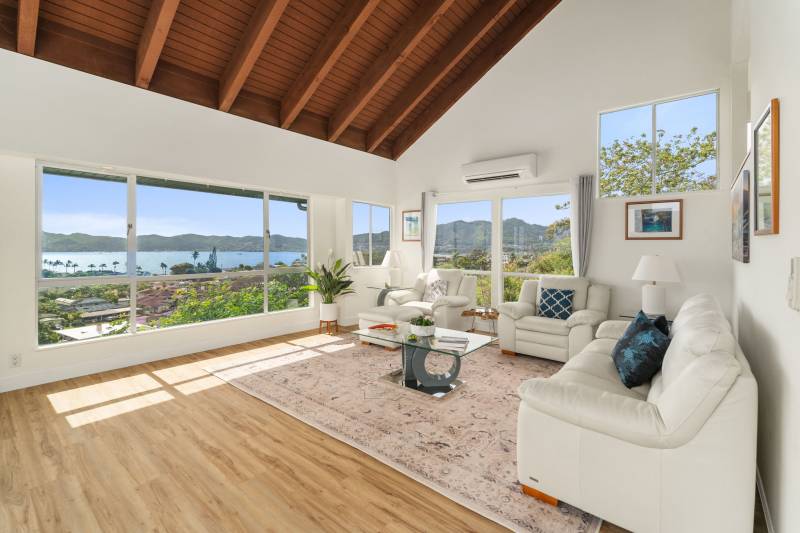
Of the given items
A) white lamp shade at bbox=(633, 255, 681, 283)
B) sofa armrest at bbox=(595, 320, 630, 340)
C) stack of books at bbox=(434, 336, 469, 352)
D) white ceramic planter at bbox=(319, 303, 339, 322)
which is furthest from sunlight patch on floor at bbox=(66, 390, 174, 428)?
white lamp shade at bbox=(633, 255, 681, 283)

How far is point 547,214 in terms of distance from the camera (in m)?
5.54

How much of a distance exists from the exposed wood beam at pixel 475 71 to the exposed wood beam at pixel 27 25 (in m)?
4.96

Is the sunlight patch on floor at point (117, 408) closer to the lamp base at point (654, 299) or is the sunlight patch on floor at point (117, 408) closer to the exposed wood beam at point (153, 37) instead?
the exposed wood beam at point (153, 37)

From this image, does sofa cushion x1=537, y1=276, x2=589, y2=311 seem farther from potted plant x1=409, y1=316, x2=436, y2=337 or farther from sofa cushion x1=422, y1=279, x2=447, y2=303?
potted plant x1=409, y1=316, x2=436, y2=337

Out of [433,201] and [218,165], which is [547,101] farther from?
[218,165]

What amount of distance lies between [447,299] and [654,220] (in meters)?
2.71

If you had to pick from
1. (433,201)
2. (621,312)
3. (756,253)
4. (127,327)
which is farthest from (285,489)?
(433,201)

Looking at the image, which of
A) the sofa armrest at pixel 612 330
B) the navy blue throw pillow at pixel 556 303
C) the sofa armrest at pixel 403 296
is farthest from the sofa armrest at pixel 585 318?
the sofa armrest at pixel 403 296

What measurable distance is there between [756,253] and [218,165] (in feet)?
17.3

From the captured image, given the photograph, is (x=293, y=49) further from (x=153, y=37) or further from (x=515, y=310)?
(x=515, y=310)

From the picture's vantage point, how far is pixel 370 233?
280 inches

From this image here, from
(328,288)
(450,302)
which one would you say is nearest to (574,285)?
(450,302)

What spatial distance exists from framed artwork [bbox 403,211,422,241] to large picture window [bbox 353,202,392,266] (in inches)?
14.1

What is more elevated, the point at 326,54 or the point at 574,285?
the point at 326,54
